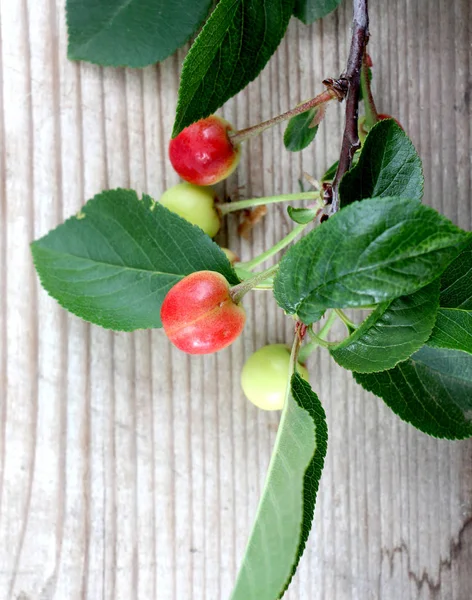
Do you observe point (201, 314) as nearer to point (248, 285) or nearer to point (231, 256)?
point (248, 285)

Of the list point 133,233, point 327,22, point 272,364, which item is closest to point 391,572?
point 272,364

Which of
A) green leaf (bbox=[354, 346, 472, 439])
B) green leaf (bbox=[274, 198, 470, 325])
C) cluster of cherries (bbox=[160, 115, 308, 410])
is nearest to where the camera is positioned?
green leaf (bbox=[274, 198, 470, 325])

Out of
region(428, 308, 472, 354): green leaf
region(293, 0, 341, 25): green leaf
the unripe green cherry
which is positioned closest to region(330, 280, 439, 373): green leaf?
region(428, 308, 472, 354): green leaf

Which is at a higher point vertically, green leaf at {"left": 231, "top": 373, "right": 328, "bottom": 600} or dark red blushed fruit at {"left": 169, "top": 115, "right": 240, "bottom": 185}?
dark red blushed fruit at {"left": 169, "top": 115, "right": 240, "bottom": 185}

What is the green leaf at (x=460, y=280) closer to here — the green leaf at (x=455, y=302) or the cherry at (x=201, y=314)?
the green leaf at (x=455, y=302)

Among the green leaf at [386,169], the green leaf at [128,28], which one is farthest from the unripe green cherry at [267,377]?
the green leaf at [128,28]

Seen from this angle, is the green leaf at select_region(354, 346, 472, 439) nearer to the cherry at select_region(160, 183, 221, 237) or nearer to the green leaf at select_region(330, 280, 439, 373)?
the green leaf at select_region(330, 280, 439, 373)

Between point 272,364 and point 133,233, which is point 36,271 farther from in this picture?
point 272,364
